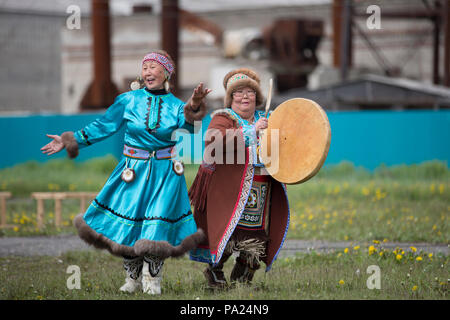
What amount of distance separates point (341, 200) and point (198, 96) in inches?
215

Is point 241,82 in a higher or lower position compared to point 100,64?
lower

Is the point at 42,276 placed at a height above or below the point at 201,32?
below

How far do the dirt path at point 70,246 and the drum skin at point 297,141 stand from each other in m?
→ 2.09

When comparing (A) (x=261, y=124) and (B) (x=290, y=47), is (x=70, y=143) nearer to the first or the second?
(A) (x=261, y=124)

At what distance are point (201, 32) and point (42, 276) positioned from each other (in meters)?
20.4

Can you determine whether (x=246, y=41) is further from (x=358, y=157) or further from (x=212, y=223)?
(x=212, y=223)

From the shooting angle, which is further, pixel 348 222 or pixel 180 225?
pixel 348 222

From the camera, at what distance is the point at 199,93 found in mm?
4480

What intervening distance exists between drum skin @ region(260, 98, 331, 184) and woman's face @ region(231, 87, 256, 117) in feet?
0.80

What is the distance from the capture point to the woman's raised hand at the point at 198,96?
447 cm

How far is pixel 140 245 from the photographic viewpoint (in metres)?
4.42

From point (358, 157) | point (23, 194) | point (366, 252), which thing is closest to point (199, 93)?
point (366, 252)

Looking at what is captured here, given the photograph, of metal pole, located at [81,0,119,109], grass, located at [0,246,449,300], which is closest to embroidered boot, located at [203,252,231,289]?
grass, located at [0,246,449,300]

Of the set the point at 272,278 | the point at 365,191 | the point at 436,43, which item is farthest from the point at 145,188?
the point at 436,43
